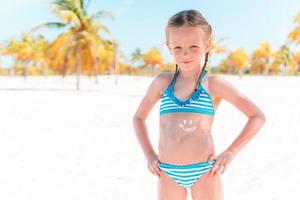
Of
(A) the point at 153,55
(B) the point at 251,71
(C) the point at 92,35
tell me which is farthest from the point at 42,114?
(B) the point at 251,71

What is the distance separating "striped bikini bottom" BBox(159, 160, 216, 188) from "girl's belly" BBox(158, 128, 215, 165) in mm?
20

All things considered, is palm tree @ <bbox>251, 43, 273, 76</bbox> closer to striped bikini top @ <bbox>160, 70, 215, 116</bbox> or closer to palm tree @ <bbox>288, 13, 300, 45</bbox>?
palm tree @ <bbox>288, 13, 300, 45</bbox>

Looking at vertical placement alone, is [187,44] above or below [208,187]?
above

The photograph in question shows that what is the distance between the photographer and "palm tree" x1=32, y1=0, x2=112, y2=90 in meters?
23.8

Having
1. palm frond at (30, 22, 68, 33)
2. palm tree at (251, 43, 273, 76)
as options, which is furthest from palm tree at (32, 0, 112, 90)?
palm tree at (251, 43, 273, 76)

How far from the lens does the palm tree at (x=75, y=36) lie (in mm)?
23766

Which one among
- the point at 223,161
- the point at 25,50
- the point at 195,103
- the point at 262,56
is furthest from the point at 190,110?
the point at 262,56

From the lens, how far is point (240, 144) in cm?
179

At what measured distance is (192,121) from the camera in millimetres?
1838

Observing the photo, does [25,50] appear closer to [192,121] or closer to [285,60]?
[285,60]

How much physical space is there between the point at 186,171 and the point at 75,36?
24021mm

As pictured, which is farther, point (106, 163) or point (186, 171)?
point (106, 163)

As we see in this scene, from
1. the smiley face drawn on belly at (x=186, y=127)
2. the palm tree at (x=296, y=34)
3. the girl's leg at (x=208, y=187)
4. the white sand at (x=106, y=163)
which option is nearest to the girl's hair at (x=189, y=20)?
the smiley face drawn on belly at (x=186, y=127)

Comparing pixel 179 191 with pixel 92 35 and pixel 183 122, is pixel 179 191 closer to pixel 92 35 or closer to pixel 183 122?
pixel 183 122
